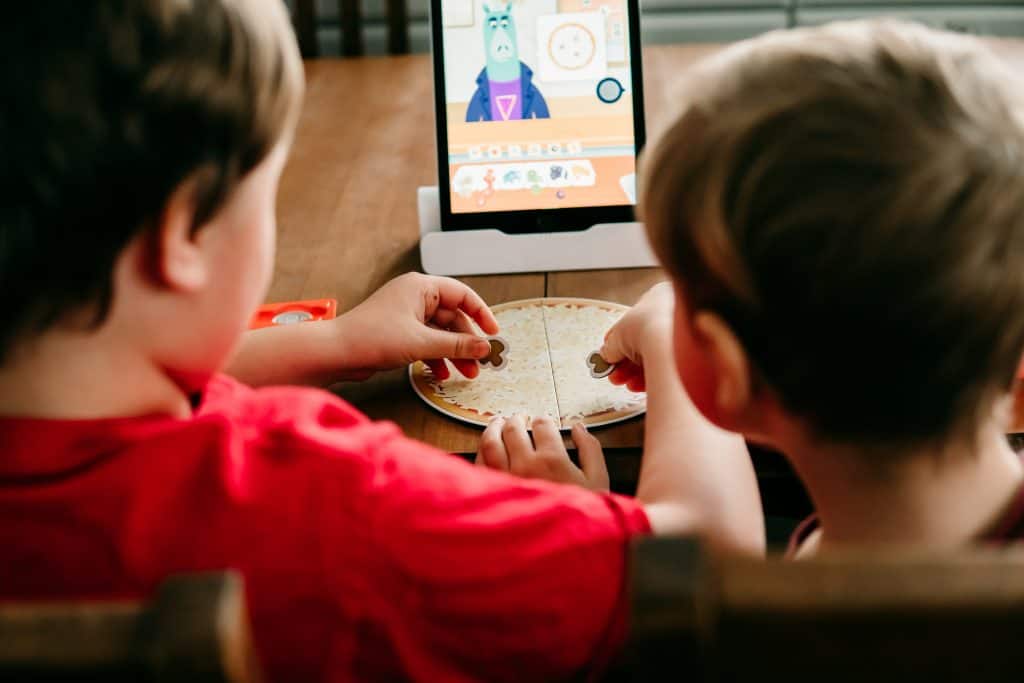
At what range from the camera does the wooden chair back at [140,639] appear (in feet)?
1.27

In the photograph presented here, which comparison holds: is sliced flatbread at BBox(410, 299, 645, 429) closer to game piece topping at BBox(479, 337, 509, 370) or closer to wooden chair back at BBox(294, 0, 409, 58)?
game piece topping at BBox(479, 337, 509, 370)

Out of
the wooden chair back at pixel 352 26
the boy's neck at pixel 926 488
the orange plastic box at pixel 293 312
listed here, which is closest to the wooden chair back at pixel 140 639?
the boy's neck at pixel 926 488

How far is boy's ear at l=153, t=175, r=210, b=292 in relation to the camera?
0.64m

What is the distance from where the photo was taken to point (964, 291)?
23.1 inches

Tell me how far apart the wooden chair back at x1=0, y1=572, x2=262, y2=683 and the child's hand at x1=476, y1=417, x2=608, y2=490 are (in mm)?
522

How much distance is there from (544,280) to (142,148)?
0.67m

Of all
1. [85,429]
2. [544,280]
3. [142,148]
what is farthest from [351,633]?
[544,280]

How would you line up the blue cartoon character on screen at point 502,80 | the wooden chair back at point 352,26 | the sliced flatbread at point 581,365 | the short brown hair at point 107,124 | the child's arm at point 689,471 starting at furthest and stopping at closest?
the wooden chair back at point 352,26
the blue cartoon character on screen at point 502,80
the sliced flatbread at point 581,365
the child's arm at point 689,471
the short brown hair at point 107,124

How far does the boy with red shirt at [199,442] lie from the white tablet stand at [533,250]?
20.4 inches

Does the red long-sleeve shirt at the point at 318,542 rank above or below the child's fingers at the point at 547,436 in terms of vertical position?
above

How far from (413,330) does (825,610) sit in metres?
0.70

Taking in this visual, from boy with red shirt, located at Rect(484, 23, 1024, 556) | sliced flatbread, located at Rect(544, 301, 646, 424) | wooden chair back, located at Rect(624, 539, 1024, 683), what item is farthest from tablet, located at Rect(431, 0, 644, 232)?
wooden chair back, located at Rect(624, 539, 1024, 683)

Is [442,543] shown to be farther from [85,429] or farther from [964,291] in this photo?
[964,291]

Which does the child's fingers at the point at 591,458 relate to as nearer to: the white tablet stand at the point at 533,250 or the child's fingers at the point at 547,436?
the child's fingers at the point at 547,436
